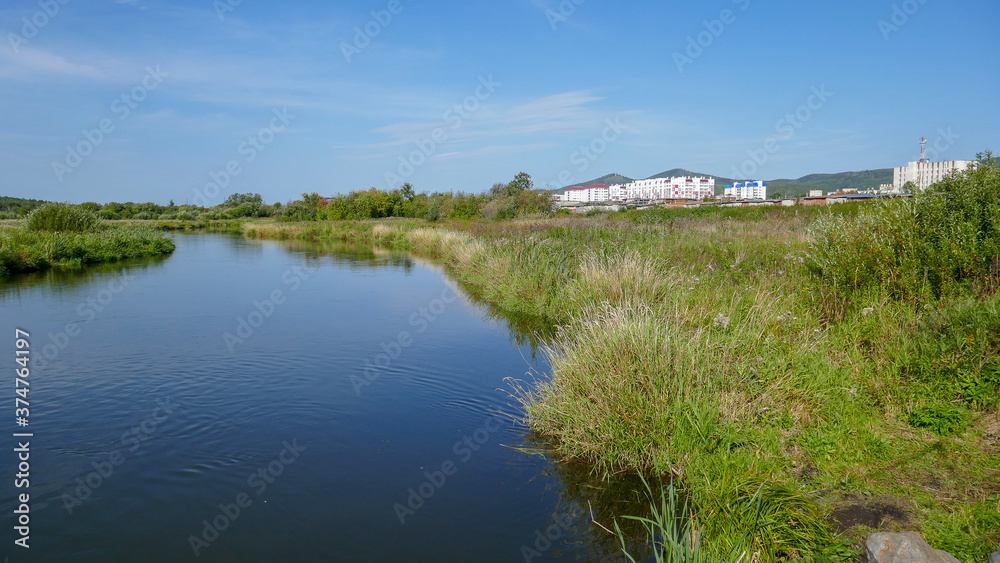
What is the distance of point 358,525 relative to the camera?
4496mm

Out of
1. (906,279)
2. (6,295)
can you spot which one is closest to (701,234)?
(906,279)

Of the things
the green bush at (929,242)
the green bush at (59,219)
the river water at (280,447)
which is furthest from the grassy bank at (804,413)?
the green bush at (59,219)

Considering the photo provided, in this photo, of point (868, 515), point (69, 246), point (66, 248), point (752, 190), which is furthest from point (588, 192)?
→ point (868, 515)

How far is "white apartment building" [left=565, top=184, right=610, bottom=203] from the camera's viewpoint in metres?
133

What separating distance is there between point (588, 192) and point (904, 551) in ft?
444

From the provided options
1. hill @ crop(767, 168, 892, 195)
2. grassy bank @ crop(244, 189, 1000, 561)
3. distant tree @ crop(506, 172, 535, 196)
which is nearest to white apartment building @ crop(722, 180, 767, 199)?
hill @ crop(767, 168, 892, 195)

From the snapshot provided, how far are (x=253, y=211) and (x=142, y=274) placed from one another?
57.9m

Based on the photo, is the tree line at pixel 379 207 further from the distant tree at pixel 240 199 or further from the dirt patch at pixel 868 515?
the dirt patch at pixel 868 515

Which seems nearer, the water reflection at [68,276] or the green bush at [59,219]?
the water reflection at [68,276]

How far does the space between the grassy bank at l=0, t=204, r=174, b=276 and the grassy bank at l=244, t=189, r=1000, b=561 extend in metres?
21.1

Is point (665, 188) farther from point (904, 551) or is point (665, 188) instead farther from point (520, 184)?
point (904, 551)

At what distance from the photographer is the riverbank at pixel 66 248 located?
1975 centimetres

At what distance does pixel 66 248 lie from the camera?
22.5m

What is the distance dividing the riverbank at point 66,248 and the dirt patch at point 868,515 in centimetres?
2383
